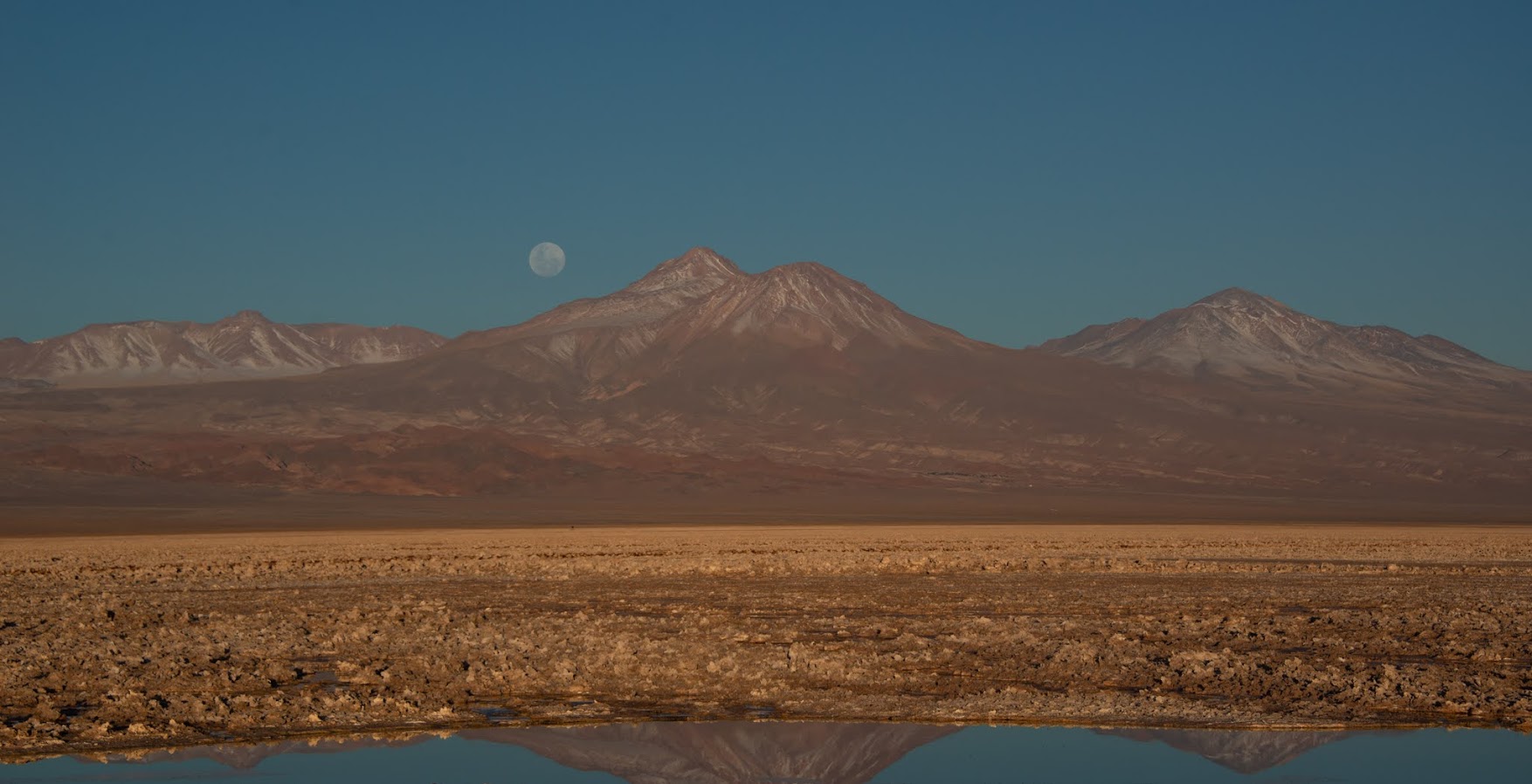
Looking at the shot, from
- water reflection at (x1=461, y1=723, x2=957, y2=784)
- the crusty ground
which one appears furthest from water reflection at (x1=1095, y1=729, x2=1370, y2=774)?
water reflection at (x1=461, y1=723, x2=957, y2=784)

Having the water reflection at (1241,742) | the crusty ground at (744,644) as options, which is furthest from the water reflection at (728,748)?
the water reflection at (1241,742)

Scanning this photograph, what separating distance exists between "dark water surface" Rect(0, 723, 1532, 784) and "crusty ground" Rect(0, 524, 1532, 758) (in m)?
0.62

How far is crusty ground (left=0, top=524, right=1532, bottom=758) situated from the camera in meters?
14.2

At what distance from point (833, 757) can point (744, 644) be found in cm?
693

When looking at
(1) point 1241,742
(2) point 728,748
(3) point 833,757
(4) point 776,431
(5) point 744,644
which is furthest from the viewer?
(4) point 776,431

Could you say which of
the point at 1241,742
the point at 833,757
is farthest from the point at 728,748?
the point at 1241,742

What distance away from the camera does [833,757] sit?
12195 millimetres

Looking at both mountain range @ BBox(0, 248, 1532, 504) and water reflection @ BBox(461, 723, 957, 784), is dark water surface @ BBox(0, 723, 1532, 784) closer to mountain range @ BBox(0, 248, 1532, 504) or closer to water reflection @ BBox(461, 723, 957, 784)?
water reflection @ BBox(461, 723, 957, 784)

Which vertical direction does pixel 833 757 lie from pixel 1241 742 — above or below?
below

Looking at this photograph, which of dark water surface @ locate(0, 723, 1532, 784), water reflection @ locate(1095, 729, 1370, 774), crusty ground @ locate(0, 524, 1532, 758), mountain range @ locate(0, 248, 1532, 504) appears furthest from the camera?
mountain range @ locate(0, 248, 1532, 504)

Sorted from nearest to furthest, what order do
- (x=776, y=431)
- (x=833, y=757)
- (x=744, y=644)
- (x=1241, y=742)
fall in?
(x=833, y=757)
(x=1241, y=742)
(x=744, y=644)
(x=776, y=431)

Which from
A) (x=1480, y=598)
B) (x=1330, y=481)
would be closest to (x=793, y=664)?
(x=1480, y=598)

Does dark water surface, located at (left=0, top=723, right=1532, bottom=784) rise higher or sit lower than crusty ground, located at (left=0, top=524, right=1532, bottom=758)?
lower

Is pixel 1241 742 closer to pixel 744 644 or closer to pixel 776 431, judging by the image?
pixel 744 644
